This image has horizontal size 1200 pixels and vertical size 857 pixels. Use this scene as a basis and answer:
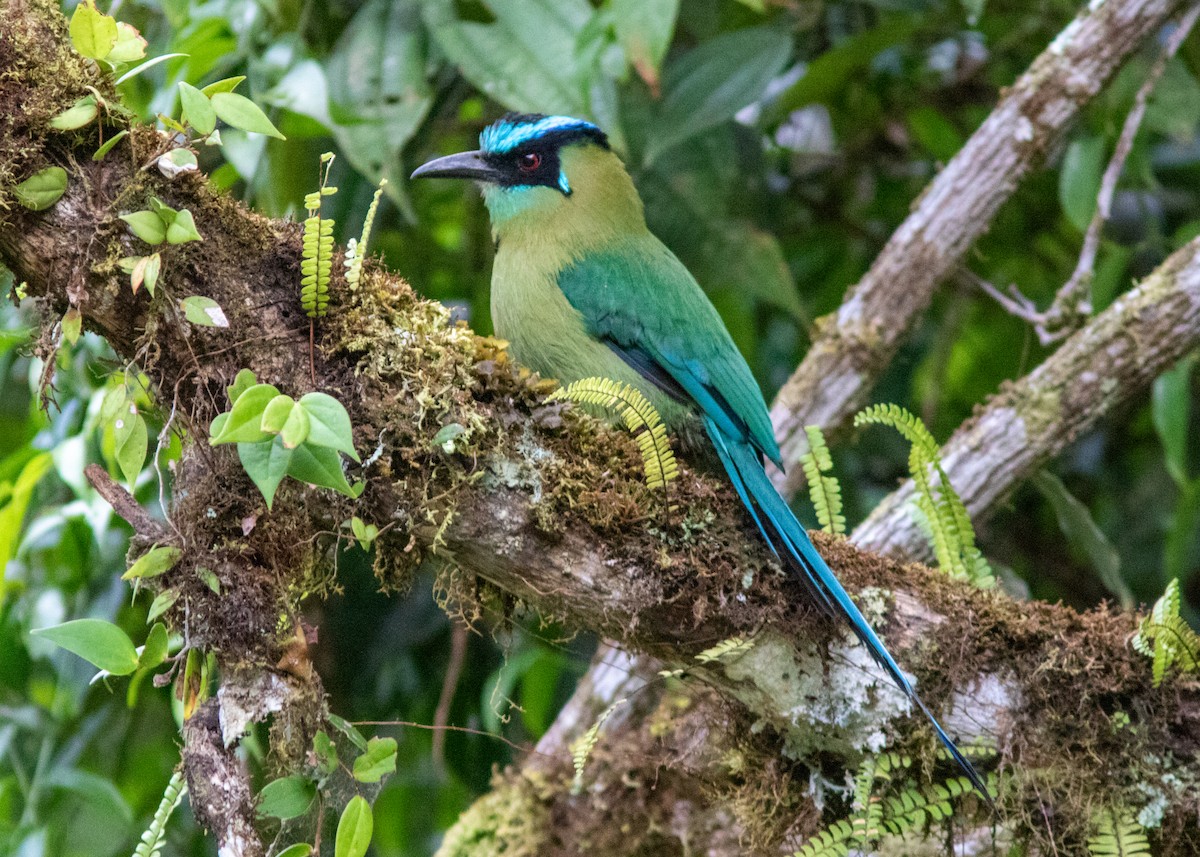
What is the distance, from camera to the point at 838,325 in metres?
3.45

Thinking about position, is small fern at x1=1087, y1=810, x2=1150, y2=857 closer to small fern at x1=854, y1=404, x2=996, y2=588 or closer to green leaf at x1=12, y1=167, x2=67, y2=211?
small fern at x1=854, y1=404, x2=996, y2=588

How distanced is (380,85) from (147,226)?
1562 mm

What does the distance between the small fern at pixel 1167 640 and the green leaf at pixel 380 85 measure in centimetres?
186

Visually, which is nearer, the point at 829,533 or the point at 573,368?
the point at 829,533

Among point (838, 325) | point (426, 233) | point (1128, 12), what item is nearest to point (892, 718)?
point (838, 325)

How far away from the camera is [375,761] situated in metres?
1.77

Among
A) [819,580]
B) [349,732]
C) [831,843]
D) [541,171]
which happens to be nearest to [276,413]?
[349,732]

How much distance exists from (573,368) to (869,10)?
2540 millimetres

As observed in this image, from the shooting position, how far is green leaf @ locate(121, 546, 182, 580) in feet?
5.67

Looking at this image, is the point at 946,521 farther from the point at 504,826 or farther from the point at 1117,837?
the point at 504,826

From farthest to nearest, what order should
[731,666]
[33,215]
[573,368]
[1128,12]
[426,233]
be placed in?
[426,233] → [1128,12] → [573,368] → [731,666] → [33,215]

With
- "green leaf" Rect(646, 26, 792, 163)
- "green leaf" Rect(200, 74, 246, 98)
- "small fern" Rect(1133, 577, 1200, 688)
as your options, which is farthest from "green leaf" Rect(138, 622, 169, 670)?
"green leaf" Rect(646, 26, 792, 163)

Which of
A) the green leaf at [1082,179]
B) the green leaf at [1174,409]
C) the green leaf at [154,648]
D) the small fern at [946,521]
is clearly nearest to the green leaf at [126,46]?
the green leaf at [154,648]

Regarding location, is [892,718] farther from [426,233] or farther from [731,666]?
[426,233]
